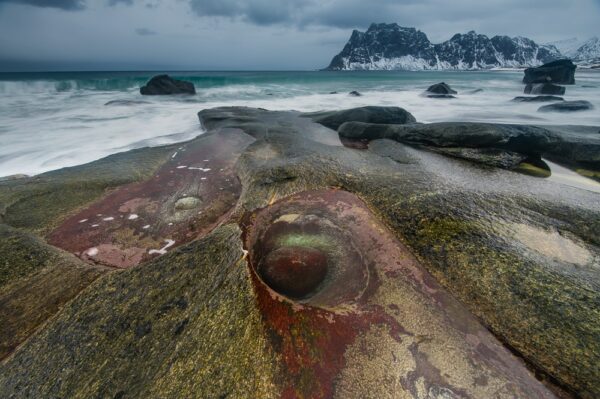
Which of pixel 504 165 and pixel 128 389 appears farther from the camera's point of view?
pixel 504 165

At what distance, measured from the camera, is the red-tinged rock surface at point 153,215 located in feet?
8.41

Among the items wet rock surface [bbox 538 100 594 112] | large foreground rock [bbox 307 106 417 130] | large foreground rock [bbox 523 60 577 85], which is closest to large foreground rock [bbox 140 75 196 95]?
large foreground rock [bbox 307 106 417 130]

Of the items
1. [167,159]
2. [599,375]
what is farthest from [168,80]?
[599,375]

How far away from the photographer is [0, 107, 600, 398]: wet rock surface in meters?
1.44

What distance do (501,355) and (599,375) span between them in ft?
1.33

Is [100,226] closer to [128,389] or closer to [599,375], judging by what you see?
[128,389]

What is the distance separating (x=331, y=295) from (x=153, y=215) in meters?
2.21

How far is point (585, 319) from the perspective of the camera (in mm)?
1578

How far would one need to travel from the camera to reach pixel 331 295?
186cm

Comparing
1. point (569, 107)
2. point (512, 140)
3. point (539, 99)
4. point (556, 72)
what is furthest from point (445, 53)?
point (512, 140)

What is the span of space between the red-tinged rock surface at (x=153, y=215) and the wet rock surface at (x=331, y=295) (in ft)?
0.08

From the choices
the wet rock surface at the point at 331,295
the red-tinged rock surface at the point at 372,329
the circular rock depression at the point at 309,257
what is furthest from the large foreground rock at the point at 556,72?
the red-tinged rock surface at the point at 372,329

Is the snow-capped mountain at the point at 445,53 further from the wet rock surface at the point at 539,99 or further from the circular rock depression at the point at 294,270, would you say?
the circular rock depression at the point at 294,270

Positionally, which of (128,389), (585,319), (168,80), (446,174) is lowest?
(128,389)
